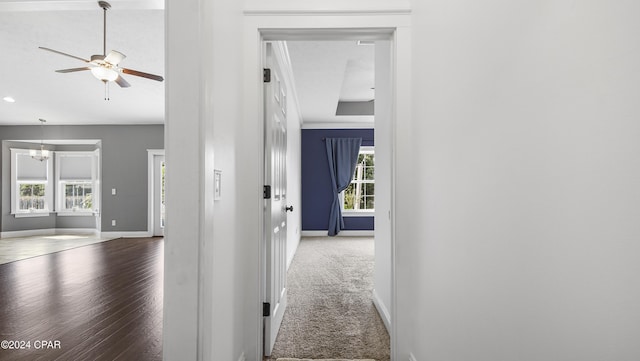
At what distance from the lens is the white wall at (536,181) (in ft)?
2.07

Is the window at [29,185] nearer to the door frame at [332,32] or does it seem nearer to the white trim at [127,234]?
the white trim at [127,234]

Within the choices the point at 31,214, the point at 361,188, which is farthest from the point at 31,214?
the point at 361,188

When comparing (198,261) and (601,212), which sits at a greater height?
(601,212)

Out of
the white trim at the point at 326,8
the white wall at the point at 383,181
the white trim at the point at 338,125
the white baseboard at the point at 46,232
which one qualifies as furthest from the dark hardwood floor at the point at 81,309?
the white trim at the point at 338,125

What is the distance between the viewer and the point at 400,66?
2.05m

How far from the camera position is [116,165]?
307 inches

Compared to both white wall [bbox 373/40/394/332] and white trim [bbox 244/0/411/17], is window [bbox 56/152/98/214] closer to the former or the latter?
white wall [bbox 373/40/394/332]

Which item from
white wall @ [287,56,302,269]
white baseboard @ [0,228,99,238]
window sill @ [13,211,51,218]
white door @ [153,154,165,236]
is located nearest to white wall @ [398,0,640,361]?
white wall @ [287,56,302,269]

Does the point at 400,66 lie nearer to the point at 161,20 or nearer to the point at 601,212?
the point at 601,212

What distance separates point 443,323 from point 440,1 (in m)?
1.48

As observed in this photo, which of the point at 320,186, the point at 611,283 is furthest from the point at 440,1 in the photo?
the point at 320,186

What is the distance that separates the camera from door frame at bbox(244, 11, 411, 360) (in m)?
2.05

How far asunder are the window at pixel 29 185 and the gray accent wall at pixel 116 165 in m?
0.12

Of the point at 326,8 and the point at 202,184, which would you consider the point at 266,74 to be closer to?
the point at 326,8
